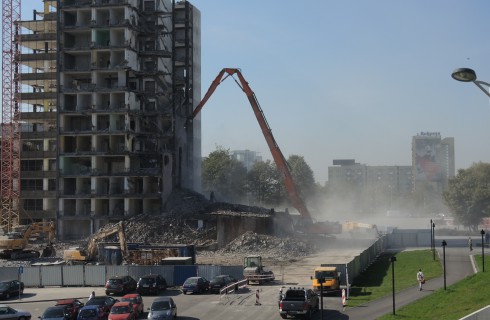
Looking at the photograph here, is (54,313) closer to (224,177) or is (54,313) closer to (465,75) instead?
(465,75)

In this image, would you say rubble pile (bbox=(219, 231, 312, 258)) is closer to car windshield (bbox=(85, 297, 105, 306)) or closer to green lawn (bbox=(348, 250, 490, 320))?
green lawn (bbox=(348, 250, 490, 320))

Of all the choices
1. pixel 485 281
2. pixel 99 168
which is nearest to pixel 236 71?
pixel 99 168

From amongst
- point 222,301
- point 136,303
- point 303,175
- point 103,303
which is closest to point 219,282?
point 222,301

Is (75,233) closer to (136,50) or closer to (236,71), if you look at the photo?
(136,50)

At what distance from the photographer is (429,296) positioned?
3894 cm

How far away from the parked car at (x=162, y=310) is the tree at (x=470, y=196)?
348ft

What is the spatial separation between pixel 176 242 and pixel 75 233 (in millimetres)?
28475

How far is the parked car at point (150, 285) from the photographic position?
4728 centimetres

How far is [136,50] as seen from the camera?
10438cm

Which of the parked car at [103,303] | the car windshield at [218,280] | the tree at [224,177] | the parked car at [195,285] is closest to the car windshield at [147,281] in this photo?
the parked car at [195,285]

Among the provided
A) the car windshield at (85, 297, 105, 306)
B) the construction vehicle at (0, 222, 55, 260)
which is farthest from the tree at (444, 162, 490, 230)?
the car windshield at (85, 297, 105, 306)

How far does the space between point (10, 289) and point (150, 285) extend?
444 inches

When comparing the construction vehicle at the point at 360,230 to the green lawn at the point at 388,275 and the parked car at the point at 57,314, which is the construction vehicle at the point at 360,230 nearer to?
the green lawn at the point at 388,275

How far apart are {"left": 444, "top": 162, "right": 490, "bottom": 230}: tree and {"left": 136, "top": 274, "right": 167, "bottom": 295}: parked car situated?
3833 inches
